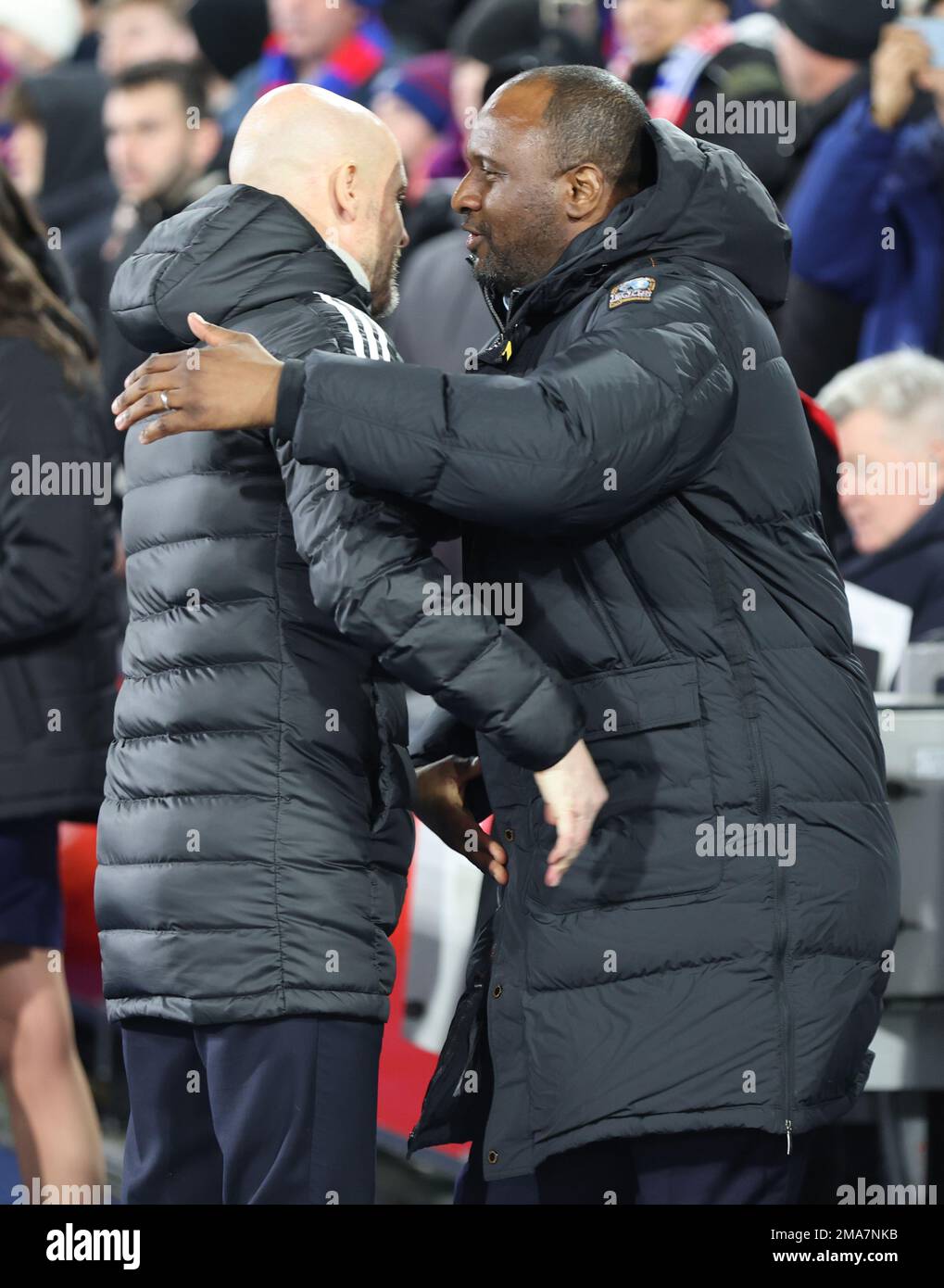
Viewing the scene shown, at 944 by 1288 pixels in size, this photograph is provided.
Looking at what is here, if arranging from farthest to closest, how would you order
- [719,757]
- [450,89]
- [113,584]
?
[450,89] → [113,584] → [719,757]

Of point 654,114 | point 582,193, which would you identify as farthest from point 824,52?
point 582,193

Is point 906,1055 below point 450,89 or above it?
below

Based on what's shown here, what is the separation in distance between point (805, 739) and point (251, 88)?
19.6 feet

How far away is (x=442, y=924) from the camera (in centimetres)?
411

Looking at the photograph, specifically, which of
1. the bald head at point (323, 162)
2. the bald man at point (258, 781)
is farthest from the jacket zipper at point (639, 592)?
the bald head at point (323, 162)

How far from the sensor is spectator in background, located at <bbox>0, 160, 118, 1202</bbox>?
140 inches

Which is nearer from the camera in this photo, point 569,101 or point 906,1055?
point 569,101

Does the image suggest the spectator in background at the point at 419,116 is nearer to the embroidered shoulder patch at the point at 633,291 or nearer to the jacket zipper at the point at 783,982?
the embroidered shoulder patch at the point at 633,291

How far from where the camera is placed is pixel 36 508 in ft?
11.6

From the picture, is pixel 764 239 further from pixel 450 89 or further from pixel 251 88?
pixel 251 88

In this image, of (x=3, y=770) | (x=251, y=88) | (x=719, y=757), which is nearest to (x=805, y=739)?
(x=719, y=757)

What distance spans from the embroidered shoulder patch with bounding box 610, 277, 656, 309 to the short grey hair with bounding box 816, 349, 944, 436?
280 centimetres

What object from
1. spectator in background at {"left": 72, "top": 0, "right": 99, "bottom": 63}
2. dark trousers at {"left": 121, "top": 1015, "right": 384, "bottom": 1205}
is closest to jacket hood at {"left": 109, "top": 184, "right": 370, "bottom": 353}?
dark trousers at {"left": 121, "top": 1015, "right": 384, "bottom": 1205}

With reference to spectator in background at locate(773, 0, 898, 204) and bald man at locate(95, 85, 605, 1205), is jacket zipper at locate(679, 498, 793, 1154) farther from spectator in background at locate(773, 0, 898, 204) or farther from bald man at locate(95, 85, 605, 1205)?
spectator in background at locate(773, 0, 898, 204)
